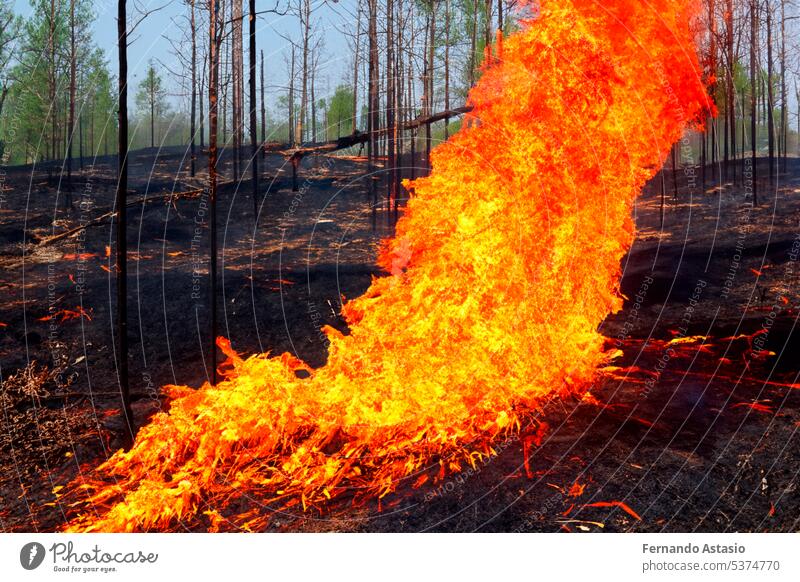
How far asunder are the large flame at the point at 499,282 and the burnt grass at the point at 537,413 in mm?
1160

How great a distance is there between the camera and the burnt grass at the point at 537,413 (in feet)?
29.1

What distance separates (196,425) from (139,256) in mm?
14112

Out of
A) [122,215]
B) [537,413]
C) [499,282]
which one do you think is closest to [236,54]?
[122,215]

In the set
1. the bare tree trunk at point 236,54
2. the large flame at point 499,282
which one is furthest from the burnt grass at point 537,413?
the bare tree trunk at point 236,54

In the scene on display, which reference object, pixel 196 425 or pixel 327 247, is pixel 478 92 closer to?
pixel 196 425

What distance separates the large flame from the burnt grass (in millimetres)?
1160

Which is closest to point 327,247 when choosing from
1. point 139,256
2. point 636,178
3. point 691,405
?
point 139,256

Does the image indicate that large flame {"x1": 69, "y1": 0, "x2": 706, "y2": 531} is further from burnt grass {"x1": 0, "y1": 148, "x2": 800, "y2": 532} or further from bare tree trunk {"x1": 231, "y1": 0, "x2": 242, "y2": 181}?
bare tree trunk {"x1": 231, "y1": 0, "x2": 242, "y2": 181}

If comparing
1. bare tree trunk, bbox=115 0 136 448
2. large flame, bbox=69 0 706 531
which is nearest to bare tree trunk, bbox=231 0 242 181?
bare tree trunk, bbox=115 0 136 448

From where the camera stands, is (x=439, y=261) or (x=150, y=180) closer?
(x=439, y=261)

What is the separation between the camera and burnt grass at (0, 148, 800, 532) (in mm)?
8875

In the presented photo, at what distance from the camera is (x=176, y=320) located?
60.4 ft

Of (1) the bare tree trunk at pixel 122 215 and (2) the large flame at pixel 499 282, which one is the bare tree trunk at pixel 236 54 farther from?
(2) the large flame at pixel 499 282

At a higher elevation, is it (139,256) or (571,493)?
(139,256)
